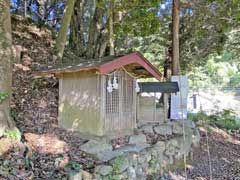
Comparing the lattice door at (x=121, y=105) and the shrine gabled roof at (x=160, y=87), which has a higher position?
the shrine gabled roof at (x=160, y=87)

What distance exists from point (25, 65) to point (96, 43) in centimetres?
370

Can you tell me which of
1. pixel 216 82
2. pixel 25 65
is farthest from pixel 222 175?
pixel 216 82

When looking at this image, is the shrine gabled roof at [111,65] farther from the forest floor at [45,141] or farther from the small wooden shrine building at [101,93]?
the forest floor at [45,141]

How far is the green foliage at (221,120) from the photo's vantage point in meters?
10.7

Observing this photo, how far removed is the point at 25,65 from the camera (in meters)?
8.62

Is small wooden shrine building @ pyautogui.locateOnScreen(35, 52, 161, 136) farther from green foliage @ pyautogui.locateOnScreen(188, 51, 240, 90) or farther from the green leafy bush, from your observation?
green foliage @ pyautogui.locateOnScreen(188, 51, 240, 90)

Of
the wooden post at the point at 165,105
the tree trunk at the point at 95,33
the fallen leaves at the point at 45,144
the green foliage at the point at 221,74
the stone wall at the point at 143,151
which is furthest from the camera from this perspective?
the green foliage at the point at 221,74

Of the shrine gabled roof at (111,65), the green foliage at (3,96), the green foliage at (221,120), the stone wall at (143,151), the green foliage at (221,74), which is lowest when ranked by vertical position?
the stone wall at (143,151)

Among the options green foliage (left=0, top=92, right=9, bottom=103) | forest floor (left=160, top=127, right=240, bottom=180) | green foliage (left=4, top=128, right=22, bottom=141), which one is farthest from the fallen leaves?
forest floor (left=160, top=127, right=240, bottom=180)

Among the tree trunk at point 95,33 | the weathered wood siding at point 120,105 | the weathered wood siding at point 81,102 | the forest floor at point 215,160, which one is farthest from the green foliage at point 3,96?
the tree trunk at point 95,33

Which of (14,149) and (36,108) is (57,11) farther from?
(14,149)

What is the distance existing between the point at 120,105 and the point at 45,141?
176 centimetres

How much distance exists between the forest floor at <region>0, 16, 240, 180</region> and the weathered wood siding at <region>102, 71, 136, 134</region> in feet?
2.47

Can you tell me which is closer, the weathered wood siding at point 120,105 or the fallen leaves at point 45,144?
the fallen leaves at point 45,144
